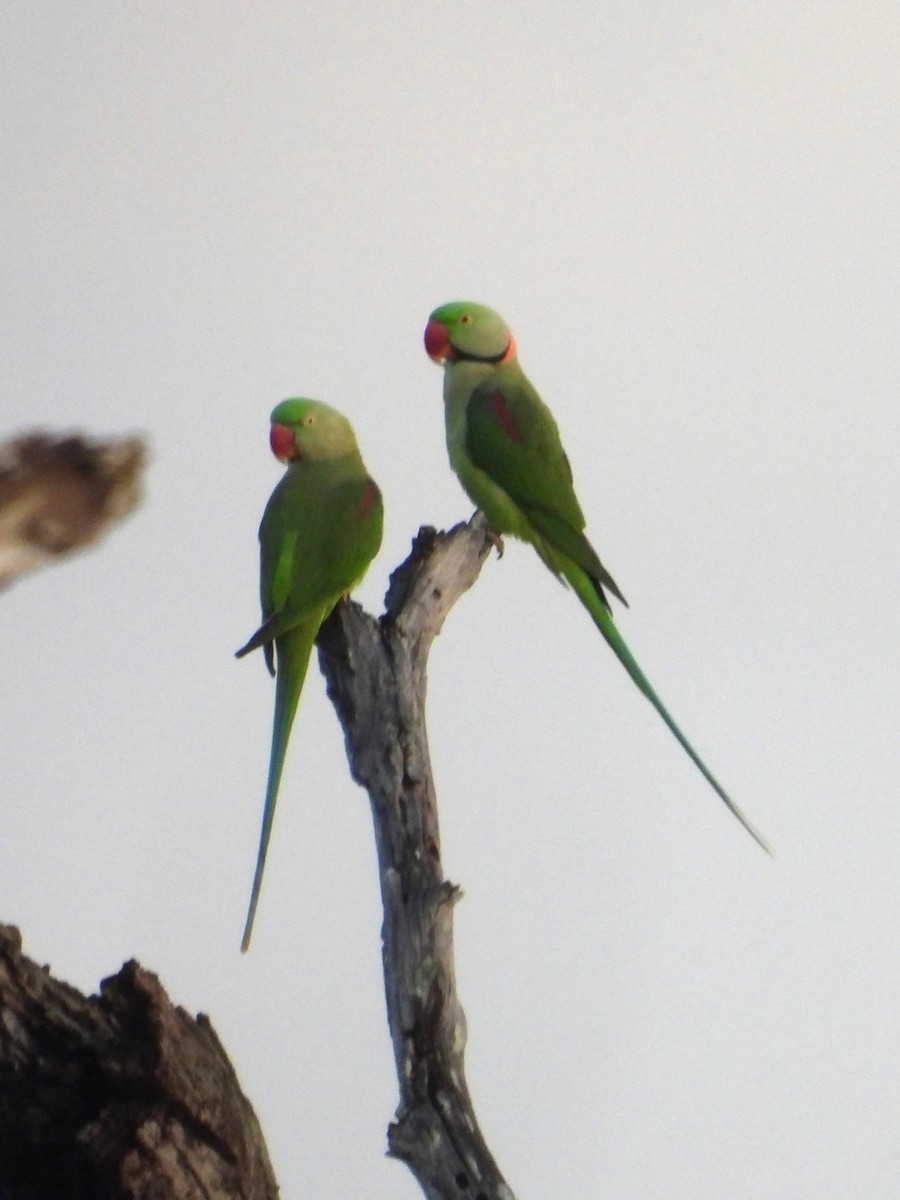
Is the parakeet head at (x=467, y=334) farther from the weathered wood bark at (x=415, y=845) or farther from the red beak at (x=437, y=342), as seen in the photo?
the weathered wood bark at (x=415, y=845)

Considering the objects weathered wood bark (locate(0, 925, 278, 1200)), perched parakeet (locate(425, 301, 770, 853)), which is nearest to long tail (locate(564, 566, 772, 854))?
perched parakeet (locate(425, 301, 770, 853))

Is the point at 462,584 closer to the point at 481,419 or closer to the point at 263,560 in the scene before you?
the point at 263,560

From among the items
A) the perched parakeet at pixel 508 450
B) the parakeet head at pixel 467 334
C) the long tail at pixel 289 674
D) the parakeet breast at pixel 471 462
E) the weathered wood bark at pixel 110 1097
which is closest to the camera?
the weathered wood bark at pixel 110 1097

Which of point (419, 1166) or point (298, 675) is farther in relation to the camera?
point (298, 675)

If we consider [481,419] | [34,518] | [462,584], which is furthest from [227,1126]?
[481,419]

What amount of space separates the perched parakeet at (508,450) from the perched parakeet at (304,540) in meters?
0.34

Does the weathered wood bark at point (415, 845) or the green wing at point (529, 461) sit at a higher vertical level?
the green wing at point (529, 461)

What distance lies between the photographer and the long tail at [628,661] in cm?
312

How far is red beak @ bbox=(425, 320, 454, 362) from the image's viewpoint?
405cm

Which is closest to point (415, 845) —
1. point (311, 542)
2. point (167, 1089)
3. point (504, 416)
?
point (167, 1089)

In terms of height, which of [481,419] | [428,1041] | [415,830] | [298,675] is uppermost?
[481,419]

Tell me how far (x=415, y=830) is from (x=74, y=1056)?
2.25ft

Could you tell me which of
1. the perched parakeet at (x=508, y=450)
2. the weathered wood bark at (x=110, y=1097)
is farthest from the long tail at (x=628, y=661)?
the weathered wood bark at (x=110, y=1097)

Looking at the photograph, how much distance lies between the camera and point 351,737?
9.55 feet
